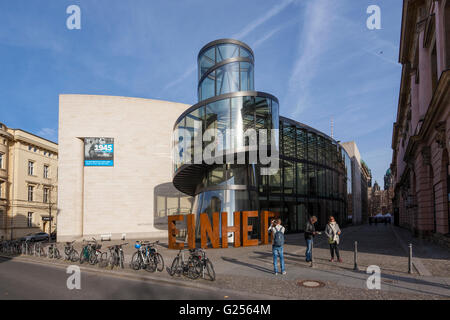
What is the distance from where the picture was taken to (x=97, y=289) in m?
9.44

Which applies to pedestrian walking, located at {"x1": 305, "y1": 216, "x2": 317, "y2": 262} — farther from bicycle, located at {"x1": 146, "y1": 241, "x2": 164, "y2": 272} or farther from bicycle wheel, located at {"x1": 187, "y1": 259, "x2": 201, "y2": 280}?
bicycle, located at {"x1": 146, "y1": 241, "x2": 164, "y2": 272}

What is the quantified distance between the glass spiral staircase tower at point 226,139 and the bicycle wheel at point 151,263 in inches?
360

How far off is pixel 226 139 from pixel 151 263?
402 inches

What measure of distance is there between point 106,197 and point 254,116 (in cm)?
2054

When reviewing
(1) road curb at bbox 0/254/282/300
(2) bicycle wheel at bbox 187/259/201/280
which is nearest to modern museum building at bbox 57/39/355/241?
(1) road curb at bbox 0/254/282/300

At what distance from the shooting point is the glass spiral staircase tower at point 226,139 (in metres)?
20.8

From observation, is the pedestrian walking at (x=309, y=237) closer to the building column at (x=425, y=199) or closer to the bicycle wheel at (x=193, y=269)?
the bicycle wheel at (x=193, y=269)

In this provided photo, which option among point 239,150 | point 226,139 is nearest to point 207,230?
point 239,150

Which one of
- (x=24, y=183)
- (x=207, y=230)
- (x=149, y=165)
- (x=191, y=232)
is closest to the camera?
(x=191, y=232)

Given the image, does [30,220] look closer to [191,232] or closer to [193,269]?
[191,232]

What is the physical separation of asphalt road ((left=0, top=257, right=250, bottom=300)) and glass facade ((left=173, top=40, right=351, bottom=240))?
36.1 feet

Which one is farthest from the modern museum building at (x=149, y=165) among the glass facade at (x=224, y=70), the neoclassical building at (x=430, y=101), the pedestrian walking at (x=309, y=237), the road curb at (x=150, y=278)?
the pedestrian walking at (x=309, y=237)

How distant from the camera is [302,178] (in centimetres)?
3588

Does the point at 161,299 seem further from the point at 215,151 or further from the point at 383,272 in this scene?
the point at 215,151
